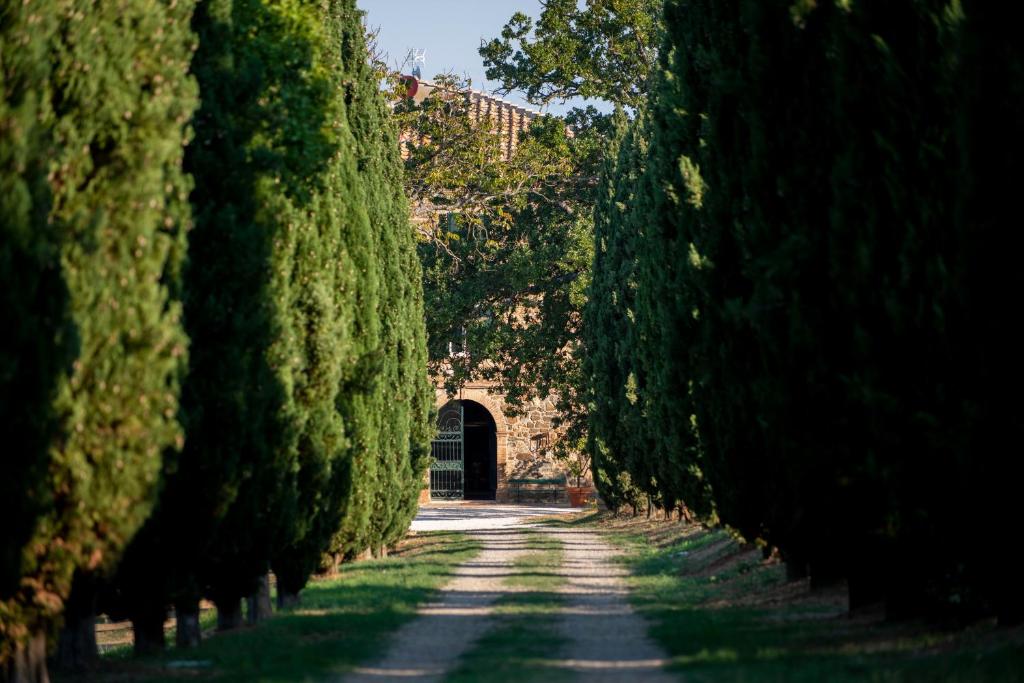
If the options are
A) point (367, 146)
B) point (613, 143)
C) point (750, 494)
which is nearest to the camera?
point (750, 494)

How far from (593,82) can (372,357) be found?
20.3 meters

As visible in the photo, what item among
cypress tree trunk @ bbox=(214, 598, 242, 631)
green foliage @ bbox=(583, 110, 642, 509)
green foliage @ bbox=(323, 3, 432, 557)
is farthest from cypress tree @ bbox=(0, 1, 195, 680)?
green foliage @ bbox=(583, 110, 642, 509)

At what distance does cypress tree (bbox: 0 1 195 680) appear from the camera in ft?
29.5

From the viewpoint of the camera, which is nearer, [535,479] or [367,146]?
[367,146]

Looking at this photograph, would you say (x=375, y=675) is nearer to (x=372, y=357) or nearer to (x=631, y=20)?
(x=372, y=357)

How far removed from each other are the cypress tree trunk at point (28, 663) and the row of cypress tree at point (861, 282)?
5870 mm

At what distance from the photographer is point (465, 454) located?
2085 inches

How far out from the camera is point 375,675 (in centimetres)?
1015

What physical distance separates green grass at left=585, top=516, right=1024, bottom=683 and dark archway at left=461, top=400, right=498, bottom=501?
32.0 metres

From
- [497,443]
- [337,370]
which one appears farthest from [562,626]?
[497,443]

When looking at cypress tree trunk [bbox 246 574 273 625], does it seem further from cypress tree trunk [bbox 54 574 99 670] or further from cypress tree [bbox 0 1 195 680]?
cypress tree [bbox 0 1 195 680]

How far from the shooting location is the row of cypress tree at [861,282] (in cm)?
903

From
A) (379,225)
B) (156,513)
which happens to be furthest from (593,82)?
(156,513)

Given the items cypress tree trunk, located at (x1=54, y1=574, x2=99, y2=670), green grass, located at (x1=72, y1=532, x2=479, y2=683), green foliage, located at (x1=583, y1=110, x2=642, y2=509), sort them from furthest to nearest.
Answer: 1. green foliage, located at (x1=583, y1=110, x2=642, y2=509)
2. cypress tree trunk, located at (x1=54, y1=574, x2=99, y2=670)
3. green grass, located at (x1=72, y1=532, x2=479, y2=683)
